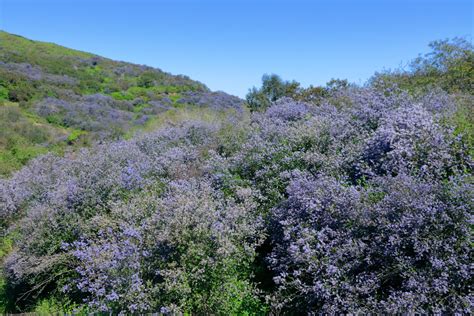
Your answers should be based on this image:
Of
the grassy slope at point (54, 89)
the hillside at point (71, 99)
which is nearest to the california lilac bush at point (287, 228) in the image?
the hillside at point (71, 99)

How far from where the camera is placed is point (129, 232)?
519cm

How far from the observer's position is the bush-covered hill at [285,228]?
433 centimetres

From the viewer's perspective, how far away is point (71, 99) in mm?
26516

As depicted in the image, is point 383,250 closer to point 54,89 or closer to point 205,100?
point 205,100

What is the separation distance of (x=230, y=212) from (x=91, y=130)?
18383 mm

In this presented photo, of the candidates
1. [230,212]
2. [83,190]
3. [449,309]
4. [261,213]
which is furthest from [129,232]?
[449,309]

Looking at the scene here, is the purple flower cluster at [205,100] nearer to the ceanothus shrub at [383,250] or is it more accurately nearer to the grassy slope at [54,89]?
the grassy slope at [54,89]

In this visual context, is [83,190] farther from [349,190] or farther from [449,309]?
[449,309]

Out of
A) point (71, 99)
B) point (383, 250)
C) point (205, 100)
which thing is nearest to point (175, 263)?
point (383, 250)

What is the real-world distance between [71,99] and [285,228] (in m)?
25.0

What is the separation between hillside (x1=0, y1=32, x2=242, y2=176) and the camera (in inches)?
736

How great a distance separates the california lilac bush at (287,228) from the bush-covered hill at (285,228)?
0.08ft

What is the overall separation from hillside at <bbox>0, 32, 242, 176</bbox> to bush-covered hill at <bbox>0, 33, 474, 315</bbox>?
899 cm

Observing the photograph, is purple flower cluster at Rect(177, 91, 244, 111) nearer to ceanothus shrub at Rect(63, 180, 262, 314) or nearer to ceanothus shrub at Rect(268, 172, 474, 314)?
ceanothus shrub at Rect(63, 180, 262, 314)
